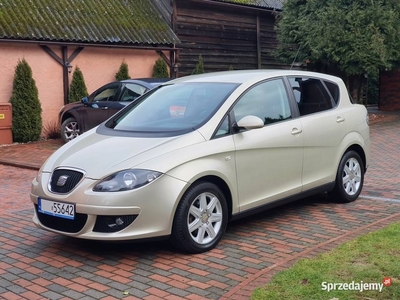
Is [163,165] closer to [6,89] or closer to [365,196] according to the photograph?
[365,196]

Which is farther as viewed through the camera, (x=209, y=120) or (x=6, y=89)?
(x=6, y=89)

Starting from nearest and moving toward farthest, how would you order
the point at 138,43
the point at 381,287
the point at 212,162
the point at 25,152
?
the point at 381,287
the point at 212,162
the point at 25,152
the point at 138,43

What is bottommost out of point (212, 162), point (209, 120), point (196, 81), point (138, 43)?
point (212, 162)

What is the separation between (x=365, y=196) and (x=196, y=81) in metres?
3.07

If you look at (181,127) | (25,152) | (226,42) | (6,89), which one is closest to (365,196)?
(181,127)

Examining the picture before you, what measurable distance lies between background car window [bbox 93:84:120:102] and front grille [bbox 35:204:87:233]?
9.06 meters

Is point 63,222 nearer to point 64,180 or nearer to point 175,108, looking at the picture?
point 64,180

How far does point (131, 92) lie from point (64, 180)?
8876 millimetres

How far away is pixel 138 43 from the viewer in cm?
1820

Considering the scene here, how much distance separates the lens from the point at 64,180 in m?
5.32

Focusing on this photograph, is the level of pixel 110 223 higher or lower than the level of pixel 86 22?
lower

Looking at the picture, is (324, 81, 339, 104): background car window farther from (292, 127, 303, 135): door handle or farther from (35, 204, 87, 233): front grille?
(35, 204, 87, 233): front grille

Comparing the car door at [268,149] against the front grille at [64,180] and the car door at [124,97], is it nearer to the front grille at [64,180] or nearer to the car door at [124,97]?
the front grille at [64,180]

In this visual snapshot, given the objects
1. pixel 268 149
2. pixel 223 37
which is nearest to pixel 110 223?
pixel 268 149
